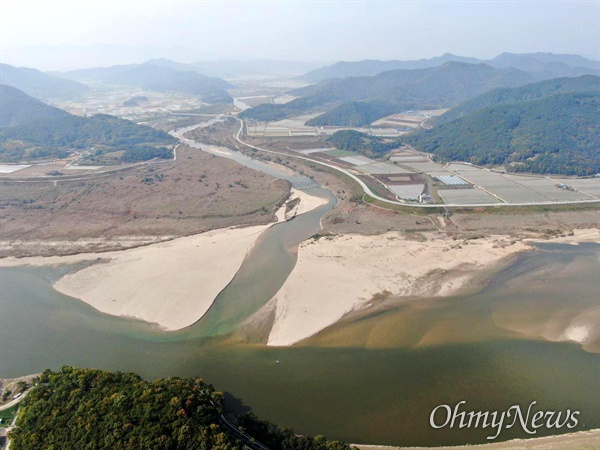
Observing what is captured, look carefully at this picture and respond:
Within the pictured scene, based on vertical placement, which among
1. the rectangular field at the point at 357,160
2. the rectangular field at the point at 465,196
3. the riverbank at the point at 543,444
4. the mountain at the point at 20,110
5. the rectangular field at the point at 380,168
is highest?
the mountain at the point at 20,110

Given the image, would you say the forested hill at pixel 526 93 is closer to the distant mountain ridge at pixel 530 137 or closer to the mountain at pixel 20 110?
the distant mountain ridge at pixel 530 137

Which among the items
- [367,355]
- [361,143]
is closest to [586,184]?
[361,143]

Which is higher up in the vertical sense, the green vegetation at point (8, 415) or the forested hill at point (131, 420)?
the forested hill at point (131, 420)

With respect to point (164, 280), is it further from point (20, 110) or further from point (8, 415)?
point (20, 110)

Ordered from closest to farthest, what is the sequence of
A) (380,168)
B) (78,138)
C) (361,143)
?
(380,168)
(361,143)
(78,138)

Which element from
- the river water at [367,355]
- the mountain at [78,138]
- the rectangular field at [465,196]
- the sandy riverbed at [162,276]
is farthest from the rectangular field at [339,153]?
the river water at [367,355]

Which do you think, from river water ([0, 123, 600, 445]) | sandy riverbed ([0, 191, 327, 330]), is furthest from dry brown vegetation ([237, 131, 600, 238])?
sandy riverbed ([0, 191, 327, 330])
